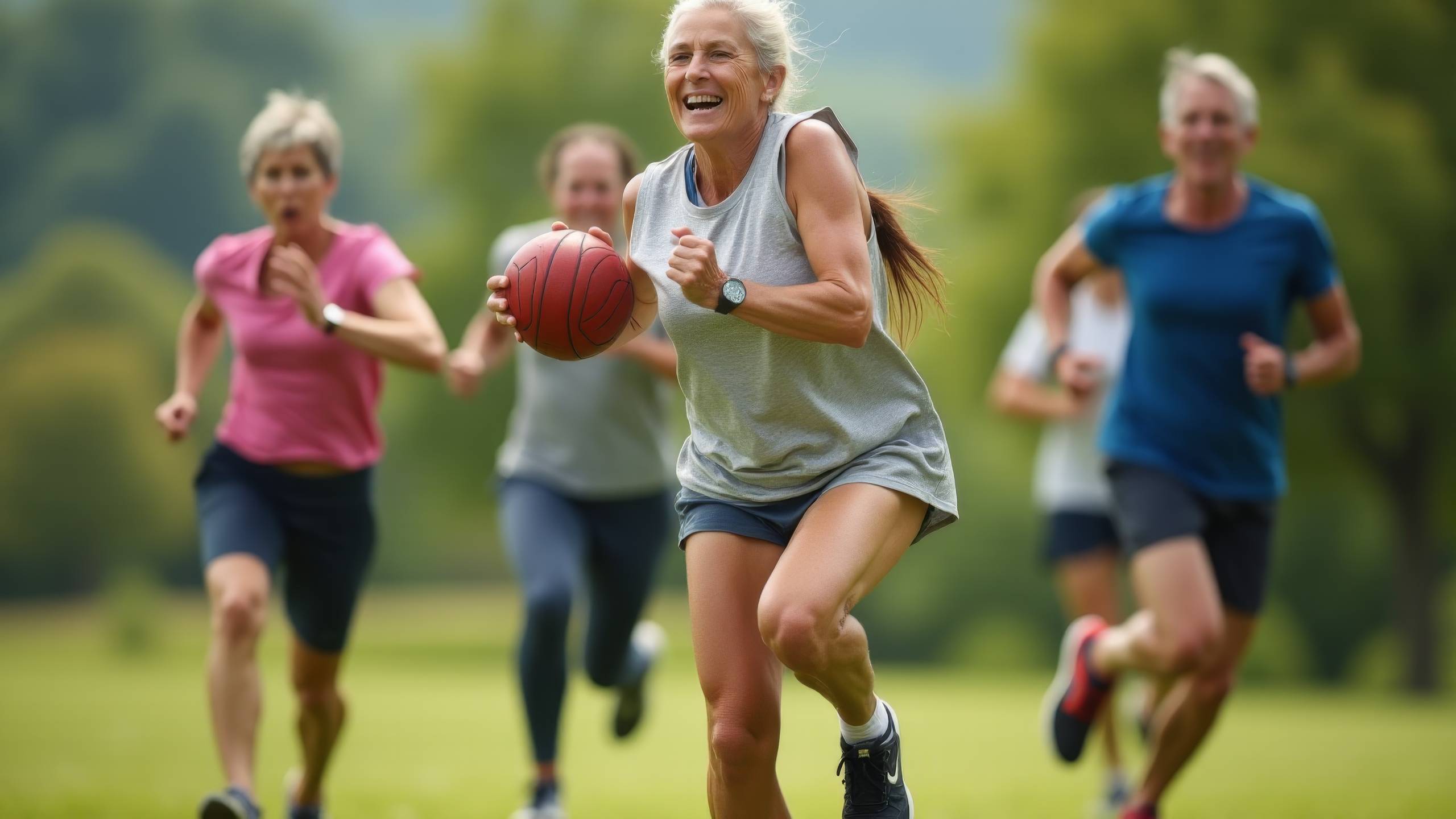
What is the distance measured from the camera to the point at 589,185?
22.5ft

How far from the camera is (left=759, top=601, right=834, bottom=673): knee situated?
4.02 meters

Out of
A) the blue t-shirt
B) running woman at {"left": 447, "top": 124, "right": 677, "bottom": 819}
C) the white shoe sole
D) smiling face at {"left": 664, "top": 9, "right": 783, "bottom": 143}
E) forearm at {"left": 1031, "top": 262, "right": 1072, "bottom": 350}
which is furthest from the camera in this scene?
the white shoe sole

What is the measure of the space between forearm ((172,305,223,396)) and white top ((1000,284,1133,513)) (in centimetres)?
429

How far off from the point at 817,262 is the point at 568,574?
9.18ft

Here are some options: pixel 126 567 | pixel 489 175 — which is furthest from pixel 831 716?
pixel 126 567

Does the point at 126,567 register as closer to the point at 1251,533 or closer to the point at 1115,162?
the point at 1115,162

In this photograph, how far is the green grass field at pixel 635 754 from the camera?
7805 millimetres

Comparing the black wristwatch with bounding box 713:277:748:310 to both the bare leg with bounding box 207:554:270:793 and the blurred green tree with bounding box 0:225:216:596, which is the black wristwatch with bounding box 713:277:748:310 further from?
the blurred green tree with bounding box 0:225:216:596

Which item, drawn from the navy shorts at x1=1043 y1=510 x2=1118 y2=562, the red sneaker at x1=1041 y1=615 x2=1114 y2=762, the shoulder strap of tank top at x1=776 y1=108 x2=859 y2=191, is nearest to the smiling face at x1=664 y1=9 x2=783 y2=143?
the shoulder strap of tank top at x1=776 y1=108 x2=859 y2=191

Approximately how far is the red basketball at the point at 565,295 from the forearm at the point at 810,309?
0.56m

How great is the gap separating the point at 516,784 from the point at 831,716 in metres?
6.19

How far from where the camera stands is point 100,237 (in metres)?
35.9

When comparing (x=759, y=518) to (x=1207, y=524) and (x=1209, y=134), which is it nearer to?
(x=1207, y=524)

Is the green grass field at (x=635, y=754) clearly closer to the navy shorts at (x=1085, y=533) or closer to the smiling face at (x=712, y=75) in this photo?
the navy shorts at (x=1085, y=533)
